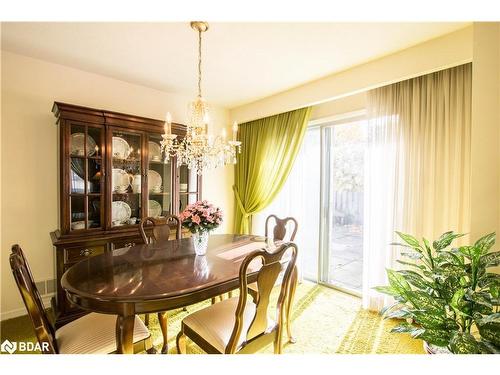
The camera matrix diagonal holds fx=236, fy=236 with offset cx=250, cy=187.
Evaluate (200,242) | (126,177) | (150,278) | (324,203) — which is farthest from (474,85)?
(126,177)

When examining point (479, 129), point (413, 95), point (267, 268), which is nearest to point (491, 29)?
point (479, 129)

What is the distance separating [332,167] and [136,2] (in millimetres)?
2776

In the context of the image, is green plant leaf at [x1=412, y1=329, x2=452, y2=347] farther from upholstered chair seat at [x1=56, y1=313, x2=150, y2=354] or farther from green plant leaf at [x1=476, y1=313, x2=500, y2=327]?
upholstered chair seat at [x1=56, y1=313, x2=150, y2=354]

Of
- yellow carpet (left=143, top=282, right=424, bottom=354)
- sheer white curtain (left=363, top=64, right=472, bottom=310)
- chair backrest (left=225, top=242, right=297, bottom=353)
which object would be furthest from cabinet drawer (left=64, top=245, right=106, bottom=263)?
sheer white curtain (left=363, top=64, right=472, bottom=310)

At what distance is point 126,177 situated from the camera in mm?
2670

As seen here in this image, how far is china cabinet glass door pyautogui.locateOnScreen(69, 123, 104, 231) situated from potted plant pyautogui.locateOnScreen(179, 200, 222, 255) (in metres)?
1.21

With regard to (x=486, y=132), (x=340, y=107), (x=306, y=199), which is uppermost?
(x=340, y=107)

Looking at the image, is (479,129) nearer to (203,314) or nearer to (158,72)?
(203,314)

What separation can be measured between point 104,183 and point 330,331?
2644mm

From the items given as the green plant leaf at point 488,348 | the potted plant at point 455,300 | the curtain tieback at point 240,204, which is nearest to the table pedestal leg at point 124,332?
the potted plant at point 455,300

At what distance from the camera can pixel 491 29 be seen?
1369 millimetres

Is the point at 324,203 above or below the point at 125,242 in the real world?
above

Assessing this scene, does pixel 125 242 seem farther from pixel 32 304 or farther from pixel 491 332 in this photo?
pixel 491 332

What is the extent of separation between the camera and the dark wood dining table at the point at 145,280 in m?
1.20
